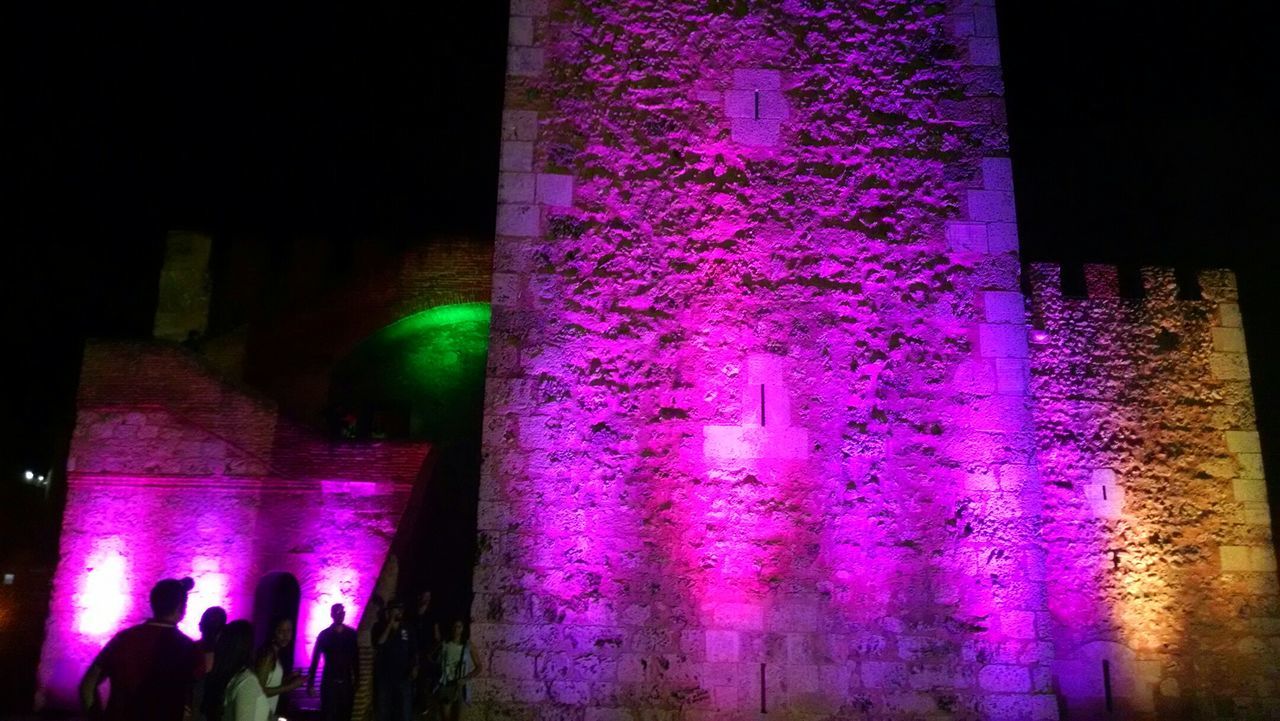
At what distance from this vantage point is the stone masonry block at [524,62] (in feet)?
14.9

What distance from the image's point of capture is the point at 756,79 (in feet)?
15.0

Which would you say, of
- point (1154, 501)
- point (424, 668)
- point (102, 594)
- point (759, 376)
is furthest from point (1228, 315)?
point (102, 594)

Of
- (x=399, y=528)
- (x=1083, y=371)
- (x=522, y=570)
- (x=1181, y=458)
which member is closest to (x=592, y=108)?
(x=522, y=570)

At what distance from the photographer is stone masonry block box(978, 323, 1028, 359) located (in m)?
4.25

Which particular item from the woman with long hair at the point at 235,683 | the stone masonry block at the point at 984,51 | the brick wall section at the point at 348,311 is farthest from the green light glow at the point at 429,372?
the stone masonry block at the point at 984,51

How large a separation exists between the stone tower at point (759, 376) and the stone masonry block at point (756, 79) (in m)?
0.02

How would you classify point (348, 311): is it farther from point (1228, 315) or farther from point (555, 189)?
point (1228, 315)

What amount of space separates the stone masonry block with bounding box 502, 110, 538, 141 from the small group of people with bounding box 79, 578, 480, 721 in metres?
2.51

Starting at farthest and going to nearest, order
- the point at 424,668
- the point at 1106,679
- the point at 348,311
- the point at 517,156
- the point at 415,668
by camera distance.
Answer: the point at 348,311
the point at 1106,679
the point at 424,668
the point at 415,668
the point at 517,156

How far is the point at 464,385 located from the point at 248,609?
182 inches

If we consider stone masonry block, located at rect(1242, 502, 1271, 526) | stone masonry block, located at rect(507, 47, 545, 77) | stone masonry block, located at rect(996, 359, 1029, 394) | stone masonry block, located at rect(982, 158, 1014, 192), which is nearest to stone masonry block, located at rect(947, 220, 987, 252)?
stone masonry block, located at rect(982, 158, 1014, 192)

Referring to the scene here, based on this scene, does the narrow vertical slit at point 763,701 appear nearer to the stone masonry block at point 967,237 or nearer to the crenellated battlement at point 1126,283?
the stone masonry block at point 967,237

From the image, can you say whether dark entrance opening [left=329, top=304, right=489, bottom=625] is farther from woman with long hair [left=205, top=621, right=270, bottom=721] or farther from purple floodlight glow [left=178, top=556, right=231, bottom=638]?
woman with long hair [left=205, top=621, right=270, bottom=721]

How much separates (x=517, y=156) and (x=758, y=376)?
1638 mm
